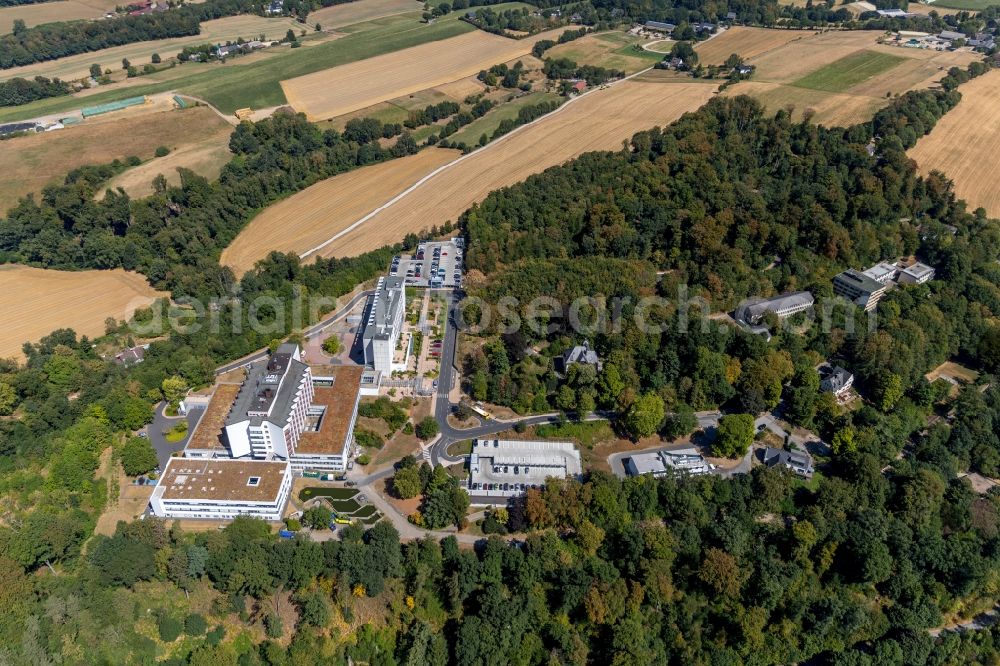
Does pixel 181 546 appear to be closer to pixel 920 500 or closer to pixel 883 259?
pixel 920 500

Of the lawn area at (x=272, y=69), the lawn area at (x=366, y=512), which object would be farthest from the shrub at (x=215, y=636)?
the lawn area at (x=272, y=69)

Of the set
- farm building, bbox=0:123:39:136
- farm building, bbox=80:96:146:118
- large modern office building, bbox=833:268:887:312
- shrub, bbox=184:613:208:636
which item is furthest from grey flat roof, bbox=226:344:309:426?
farm building, bbox=80:96:146:118

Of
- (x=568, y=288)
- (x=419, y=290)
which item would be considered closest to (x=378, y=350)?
(x=419, y=290)

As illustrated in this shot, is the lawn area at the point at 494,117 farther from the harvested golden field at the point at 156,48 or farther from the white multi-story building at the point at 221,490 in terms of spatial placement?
the white multi-story building at the point at 221,490

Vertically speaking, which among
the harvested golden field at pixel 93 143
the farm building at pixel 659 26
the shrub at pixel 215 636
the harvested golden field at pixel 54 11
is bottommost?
the shrub at pixel 215 636

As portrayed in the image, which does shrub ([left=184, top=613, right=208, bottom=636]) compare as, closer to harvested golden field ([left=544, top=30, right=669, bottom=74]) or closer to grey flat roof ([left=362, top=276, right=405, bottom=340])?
grey flat roof ([left=362, top=276, right=405, bottom=340])

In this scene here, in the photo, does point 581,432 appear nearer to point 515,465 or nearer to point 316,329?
point 515,465
